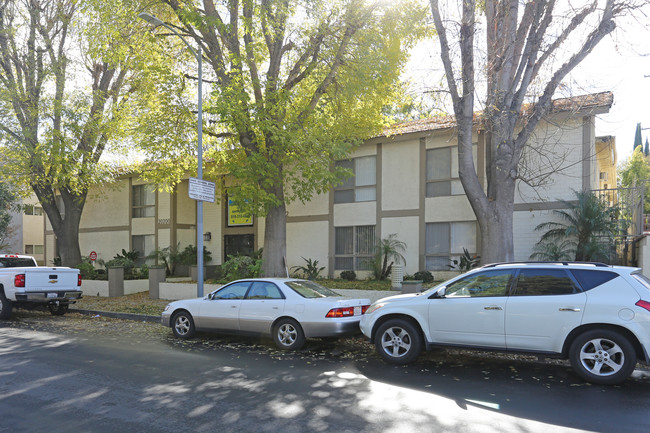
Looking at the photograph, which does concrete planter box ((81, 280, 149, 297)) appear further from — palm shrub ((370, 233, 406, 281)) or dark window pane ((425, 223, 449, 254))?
dark window pane ((425, 223, 449, 254))

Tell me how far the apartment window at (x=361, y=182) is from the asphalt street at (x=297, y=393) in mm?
9724

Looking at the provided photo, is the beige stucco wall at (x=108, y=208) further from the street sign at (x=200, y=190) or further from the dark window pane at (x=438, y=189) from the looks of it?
the dark window pane at (x=438, y=189)

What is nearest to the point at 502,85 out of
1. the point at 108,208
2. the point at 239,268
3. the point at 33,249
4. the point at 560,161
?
the point at 560,161

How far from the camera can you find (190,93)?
1673 centimetres

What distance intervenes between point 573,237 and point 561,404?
9.82m

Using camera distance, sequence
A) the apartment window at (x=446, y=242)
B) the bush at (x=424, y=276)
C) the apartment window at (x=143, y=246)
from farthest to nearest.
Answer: the apartment window at (x=143, y=246)
the apartment window at (x=446, y=242)
the bush at (x=424, y=276)

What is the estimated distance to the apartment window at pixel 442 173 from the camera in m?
16.4

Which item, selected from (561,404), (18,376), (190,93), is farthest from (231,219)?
(561,404)

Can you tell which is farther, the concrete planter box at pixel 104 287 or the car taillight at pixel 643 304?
the concrete planter box at pixel 104 287

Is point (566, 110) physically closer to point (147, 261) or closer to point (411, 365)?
point (411, 365)

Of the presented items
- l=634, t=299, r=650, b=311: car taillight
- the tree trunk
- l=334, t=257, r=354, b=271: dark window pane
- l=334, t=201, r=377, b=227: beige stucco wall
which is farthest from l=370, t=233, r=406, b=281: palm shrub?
l=634, t=299, r=650, b=311: car taillight

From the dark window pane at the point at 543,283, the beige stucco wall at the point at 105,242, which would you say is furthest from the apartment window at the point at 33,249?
the dark window pane at the point at 543,283

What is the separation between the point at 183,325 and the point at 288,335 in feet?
8.86

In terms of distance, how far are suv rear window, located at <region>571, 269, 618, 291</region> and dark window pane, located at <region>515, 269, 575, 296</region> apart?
13 centimetres
